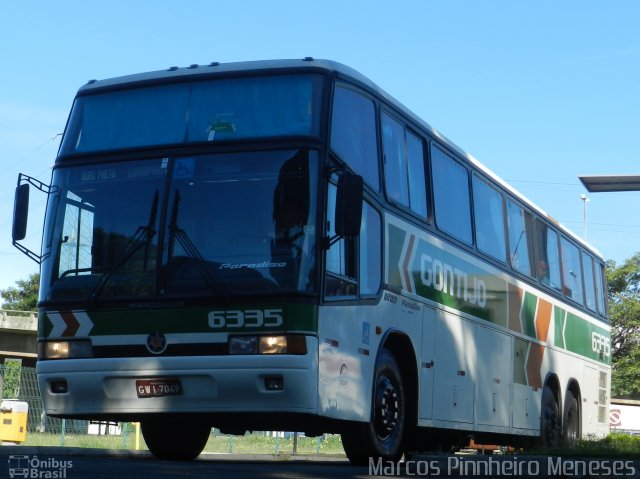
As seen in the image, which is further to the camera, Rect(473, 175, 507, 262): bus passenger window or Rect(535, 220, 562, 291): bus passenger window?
Rect(535, 220, 562, 291): bus passenger window

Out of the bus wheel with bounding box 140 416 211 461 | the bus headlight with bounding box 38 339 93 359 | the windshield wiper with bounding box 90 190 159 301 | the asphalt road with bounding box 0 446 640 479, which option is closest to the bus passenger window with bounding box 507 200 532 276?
the bus wheel with bounding box 140 416 211 461

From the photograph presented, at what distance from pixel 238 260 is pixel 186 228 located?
2.06ft

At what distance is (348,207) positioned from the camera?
36.0 ft

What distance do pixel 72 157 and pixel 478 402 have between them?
640 cm

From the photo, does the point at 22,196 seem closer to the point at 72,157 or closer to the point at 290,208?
the point at 72,157

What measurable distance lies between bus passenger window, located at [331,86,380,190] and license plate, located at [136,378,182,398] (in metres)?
2.58

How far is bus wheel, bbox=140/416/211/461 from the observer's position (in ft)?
44.5

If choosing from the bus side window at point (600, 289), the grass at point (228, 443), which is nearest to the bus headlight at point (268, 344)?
the bus side window at point (600, 289)

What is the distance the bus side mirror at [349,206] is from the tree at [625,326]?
73022 mm

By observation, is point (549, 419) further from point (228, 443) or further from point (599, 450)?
point (228, 443)

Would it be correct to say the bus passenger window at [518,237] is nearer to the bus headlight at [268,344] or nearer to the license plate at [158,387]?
the bus headlight at [268,344]

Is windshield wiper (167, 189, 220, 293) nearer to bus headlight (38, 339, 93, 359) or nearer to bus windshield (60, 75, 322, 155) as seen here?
bus windshield (60, 75, 322, 155)

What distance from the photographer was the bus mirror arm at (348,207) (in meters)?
10.9

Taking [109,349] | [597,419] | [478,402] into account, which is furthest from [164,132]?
[597,419]
